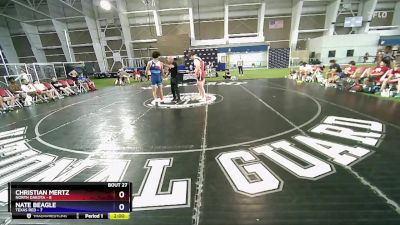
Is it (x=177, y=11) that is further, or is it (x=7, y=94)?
(x=177, y=11)

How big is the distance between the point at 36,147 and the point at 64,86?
10995 millimetres

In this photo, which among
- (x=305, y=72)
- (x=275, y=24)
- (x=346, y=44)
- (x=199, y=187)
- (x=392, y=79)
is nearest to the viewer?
(x=199, y=187)

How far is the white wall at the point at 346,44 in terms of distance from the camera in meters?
32.1

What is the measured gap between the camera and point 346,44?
3275cm

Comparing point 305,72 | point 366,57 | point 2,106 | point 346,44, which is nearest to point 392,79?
point 305,72

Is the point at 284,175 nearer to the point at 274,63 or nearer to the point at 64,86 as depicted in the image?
the point at 64,86

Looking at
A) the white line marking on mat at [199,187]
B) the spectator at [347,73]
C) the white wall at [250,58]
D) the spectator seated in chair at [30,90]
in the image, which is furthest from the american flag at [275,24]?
the white line marking on mat at [199,187]

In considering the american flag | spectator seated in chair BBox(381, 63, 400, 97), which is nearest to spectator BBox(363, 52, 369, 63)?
the american flag
